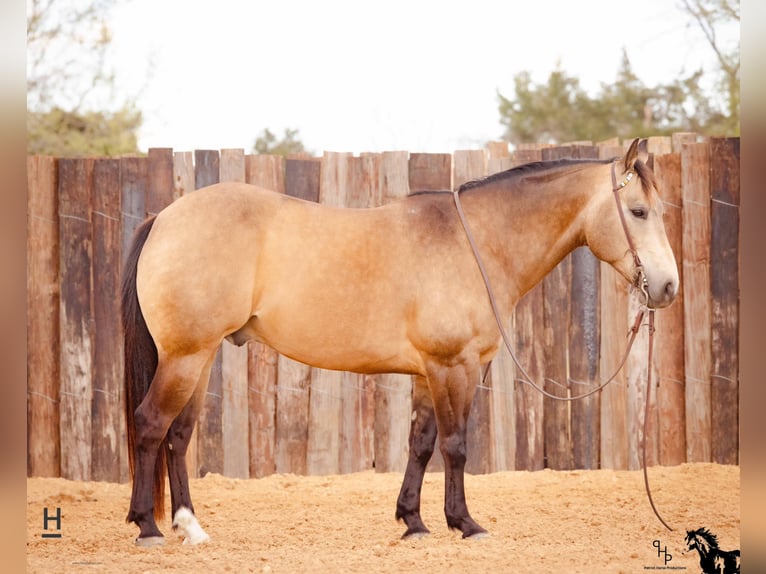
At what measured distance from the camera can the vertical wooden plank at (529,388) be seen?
272 inches

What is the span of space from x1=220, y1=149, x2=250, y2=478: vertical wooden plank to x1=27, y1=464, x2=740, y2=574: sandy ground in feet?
0.56

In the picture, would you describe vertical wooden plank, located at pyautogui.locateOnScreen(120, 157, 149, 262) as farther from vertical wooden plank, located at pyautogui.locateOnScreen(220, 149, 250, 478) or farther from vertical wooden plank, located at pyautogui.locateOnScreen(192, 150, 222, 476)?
vertical wooden plank, located at pyautogui.locateOnScreen(220, 149, 250, 478)

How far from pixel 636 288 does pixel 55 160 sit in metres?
4.82

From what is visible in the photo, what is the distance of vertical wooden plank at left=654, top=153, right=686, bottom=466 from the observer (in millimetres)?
6953

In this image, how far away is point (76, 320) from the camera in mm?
6820

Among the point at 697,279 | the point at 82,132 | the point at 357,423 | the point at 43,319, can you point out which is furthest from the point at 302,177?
the point at 82,132

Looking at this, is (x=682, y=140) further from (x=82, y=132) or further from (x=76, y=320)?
(x=82, y=132)

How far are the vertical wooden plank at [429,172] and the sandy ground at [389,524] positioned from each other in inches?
96.0

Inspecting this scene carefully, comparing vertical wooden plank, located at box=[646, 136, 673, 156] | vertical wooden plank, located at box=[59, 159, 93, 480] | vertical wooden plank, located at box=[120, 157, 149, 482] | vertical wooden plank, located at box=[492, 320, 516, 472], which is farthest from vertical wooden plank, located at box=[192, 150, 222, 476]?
vertical wooden plank, located at box=[646, 136, 673, 156]

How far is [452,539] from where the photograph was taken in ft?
16.2

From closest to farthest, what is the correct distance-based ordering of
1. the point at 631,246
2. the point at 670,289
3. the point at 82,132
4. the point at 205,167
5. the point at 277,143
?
the point at 670,289 → the point at 631,246 → the point at 205,167 → the point at 82,132 → the point at 277,143

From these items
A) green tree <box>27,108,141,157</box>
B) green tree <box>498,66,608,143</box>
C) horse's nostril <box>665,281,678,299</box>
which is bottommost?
horse's nostril <box>665,281,678,299</box>

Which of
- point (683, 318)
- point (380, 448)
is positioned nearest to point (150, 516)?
point (380, 448)

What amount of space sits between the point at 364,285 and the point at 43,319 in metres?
3.29
